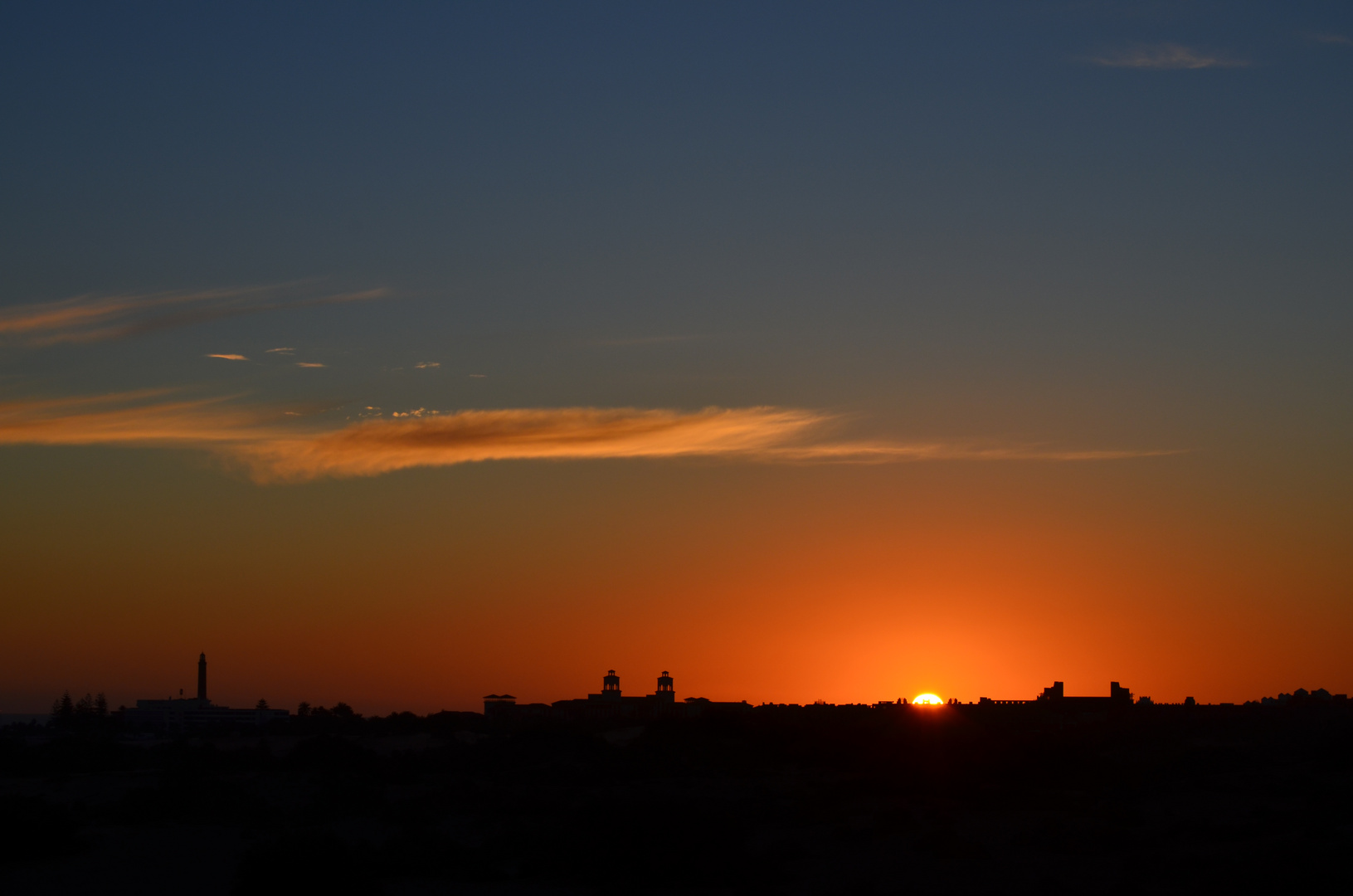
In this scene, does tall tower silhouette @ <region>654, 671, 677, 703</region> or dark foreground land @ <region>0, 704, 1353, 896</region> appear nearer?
dark foreground land @ <region>0, 704, 1353, 896</region>

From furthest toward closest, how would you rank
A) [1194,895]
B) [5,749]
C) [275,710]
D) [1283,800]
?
1. [275,710]
2. [5,749]
3. [1283,800]
4. [1194,895]

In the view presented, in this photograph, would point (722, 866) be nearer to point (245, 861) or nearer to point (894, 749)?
point (245, 861)

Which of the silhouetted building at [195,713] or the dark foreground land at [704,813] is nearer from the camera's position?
the dark foreground land at [704,813]

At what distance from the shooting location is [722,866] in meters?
29.5

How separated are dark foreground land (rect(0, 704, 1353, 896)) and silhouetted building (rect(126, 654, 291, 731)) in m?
54.6

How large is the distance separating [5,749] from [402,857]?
33.9 m

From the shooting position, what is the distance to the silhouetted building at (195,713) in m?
112

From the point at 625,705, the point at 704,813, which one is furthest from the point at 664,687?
the point at 704,813

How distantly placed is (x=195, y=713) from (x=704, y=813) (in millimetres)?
98409

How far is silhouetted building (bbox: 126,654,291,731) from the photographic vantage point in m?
112

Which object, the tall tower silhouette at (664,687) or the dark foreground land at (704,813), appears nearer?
the dark foreground land at (704,813)

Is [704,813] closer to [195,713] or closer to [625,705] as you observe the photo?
[625,705]

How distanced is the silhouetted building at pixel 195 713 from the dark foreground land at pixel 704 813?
5462cm

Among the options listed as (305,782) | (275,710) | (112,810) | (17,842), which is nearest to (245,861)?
(17,842)
